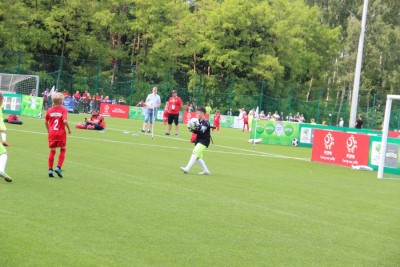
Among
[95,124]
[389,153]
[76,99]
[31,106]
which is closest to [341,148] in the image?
[389,153]

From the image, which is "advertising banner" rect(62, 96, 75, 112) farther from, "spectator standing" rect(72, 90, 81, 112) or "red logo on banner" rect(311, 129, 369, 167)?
"red logo on banner" rect(311, 129, 369, 167)

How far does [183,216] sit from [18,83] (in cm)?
4265

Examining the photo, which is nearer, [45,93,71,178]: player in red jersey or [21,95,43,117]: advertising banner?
[45,93,71,178]: player in red jersey

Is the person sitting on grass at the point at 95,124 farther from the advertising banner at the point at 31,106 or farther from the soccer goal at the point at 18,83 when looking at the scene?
the soccer goal at the point at 18,83

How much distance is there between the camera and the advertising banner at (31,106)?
4162 cm

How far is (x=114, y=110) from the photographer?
57688mm

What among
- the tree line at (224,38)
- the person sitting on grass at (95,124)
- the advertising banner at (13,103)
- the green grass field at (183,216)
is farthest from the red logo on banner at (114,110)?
the green grass field at (183,216)

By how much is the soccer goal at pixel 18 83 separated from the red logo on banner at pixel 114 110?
5962 millimetres

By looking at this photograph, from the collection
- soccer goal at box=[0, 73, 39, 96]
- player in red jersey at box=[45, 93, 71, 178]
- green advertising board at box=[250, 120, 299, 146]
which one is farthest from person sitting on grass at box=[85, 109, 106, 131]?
player in red jersey at box=[45, 93, 71, 178]

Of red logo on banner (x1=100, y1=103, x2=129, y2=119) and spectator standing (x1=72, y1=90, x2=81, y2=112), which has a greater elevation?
spectator standing (x1=72, y1=90, x2=81, y2=112)

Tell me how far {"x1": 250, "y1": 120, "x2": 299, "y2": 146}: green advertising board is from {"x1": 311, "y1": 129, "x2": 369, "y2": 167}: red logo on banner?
29.1 feet

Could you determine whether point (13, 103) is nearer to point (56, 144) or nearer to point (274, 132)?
point (274, 132)

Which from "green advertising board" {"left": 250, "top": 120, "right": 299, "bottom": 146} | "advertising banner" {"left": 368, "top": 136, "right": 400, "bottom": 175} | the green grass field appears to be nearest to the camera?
the green grass field

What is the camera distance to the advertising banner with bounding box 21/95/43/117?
41.6 m
